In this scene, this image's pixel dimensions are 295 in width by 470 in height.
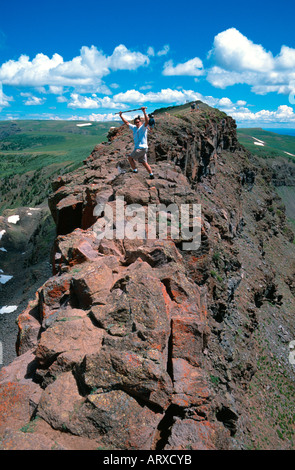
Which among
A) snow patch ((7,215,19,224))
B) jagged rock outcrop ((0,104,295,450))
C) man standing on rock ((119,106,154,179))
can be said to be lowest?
snow patch ((7,215,19,224))

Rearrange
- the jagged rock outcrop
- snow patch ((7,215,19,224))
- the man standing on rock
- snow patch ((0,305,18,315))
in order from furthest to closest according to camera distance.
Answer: snow patch ((7,215,19,224)) → snow patch ((0,305,18,315)) → the man standing on rock → the jagged rock outcrop

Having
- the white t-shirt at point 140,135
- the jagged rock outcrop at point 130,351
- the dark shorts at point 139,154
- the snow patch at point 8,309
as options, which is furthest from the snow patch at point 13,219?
the white t-shirt at point 140,135

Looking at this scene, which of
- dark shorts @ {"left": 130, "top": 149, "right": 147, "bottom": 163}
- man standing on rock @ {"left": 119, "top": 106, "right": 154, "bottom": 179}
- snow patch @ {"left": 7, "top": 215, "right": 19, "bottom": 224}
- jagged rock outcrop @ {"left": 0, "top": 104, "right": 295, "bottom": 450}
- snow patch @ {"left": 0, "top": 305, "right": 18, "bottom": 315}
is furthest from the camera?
snow patch @ {"left": 7, "top": 215, "right": 19, "bottom": 224}

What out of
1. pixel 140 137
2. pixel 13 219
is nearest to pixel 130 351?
pixel 140 137

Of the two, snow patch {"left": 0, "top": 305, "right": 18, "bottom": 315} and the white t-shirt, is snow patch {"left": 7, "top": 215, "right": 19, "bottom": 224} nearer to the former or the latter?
snow patch {"left": 0, "top": 305, "right": 18, "bottom": 315}

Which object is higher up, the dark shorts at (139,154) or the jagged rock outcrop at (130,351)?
the dark shorts at (139,154)

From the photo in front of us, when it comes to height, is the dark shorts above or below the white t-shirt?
below

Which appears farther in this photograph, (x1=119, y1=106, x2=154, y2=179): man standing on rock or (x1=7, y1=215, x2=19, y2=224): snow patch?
(x1=7, y1=215, x2=19, y2=224): snow patch

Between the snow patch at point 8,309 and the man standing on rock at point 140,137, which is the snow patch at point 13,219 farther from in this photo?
the man standing on rock at point 140,137

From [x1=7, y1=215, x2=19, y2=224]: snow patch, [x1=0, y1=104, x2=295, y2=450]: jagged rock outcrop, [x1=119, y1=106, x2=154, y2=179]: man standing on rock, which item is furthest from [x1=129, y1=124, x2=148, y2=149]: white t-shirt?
[x1=7, y1=215, x2=19, y2=224]: snow patch

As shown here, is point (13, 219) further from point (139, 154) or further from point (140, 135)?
point (140, 135)

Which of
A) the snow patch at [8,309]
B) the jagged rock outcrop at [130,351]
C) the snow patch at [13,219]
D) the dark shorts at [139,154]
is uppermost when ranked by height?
the dark shorts at [139,154]
